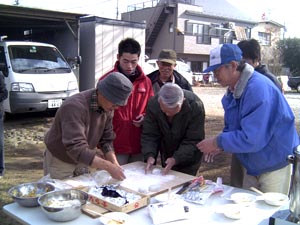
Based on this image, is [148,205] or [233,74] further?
[233,74]

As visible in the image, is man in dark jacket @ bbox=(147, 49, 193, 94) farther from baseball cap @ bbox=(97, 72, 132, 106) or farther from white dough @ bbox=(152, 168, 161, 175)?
baseball cap @ bbox=(97, 72, 132, 106)

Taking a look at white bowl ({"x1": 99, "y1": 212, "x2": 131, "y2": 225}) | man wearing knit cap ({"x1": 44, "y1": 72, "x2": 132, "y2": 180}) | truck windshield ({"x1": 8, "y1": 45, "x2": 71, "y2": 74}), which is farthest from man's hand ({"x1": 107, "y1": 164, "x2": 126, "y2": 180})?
truck windshield ({"x1": 8, "y1": 45, "x2": 71, "y2": 74})

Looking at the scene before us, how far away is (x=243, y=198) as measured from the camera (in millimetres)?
2098

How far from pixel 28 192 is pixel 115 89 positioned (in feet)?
2.69

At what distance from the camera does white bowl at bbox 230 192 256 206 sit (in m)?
2.06

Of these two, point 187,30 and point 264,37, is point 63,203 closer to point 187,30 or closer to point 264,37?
point 187,30

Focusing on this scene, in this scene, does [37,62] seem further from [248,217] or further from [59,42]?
[248,217]

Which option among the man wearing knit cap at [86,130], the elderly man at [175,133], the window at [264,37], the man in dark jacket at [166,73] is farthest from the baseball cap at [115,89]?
the window at [264,37]

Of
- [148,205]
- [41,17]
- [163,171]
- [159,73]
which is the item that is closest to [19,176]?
[159,73]

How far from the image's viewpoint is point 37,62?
803cm

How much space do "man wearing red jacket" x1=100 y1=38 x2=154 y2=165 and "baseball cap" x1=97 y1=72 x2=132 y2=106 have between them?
2.68 ft

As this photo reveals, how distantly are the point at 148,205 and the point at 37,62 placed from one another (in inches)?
267

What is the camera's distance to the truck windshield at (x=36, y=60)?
7.74m

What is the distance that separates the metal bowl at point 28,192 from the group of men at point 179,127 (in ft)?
0.87
